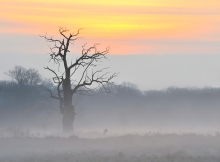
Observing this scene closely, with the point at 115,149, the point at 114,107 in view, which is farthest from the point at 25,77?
the point at 115,149

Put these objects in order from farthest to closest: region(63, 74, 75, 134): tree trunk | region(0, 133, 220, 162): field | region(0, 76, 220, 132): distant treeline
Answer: region(0, 76, 220, 132): distant treeline
region(63, 74, 75, 134): tree trunk
region(0, 133, 220, 162): field

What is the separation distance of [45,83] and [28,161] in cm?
6557

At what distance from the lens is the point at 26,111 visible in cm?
7412

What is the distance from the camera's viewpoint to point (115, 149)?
26109 millimetres

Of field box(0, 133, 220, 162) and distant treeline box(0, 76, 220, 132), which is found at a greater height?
distant treeline box(0, 76, 220, 132)

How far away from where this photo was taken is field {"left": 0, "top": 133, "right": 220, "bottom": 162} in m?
24.3

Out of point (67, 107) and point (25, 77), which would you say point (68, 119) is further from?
point (25, 77)

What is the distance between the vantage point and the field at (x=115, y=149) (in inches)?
958

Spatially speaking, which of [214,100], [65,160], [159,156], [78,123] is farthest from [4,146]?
[214,100]

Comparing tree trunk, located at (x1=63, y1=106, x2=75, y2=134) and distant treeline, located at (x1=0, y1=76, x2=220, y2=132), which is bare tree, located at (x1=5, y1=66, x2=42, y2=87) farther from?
tree trunk, located at (x1=63, y1=106, x2=75, y2=134)

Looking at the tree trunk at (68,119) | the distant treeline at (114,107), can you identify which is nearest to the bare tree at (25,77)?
the distant treeline at (114,107)

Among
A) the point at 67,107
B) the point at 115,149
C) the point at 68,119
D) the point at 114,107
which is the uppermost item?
the point at 114,107

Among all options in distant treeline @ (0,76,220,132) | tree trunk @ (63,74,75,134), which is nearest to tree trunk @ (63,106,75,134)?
tree trunk @ (63,74,75,134)

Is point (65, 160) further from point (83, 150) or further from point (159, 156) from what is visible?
point (159, 156)
